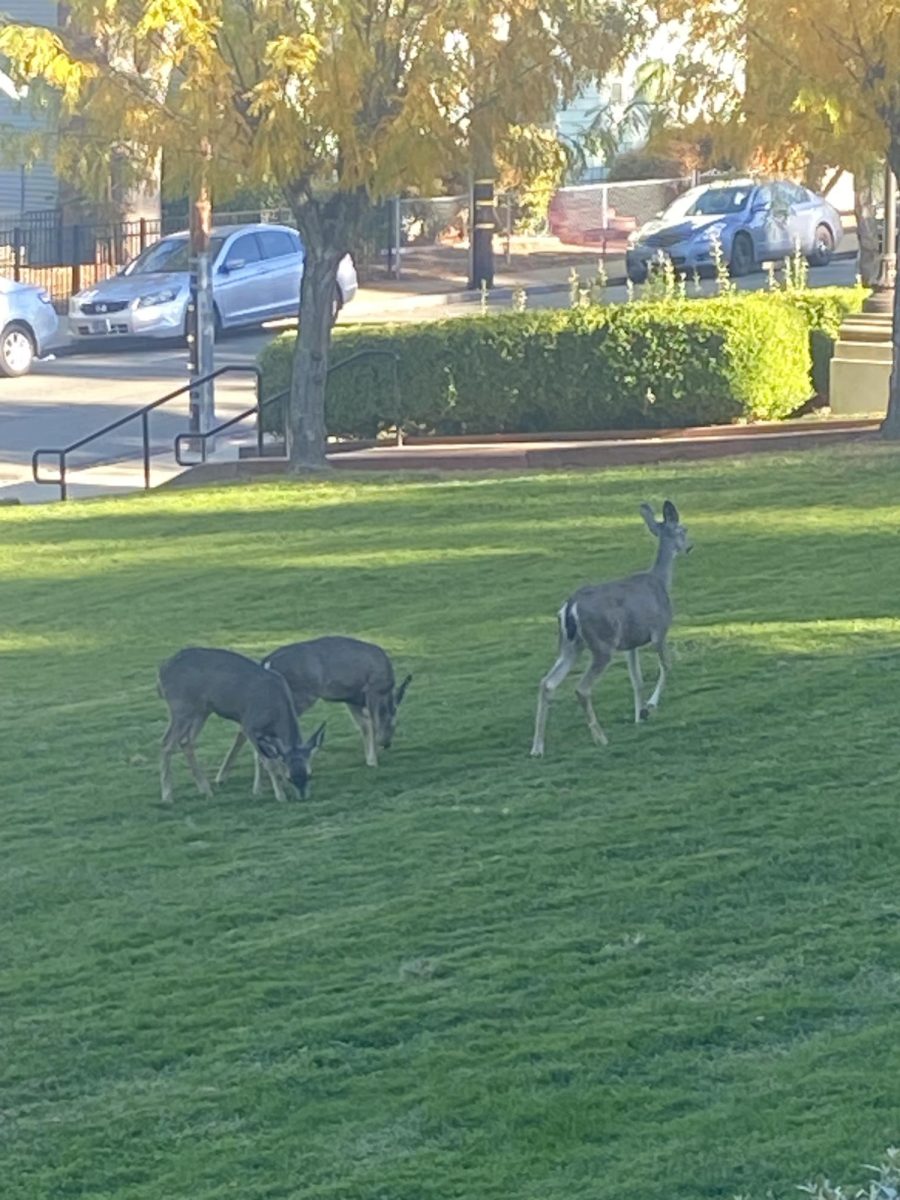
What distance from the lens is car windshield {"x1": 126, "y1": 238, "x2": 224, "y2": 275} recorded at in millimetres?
38906

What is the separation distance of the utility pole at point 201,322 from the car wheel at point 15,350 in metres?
5.95

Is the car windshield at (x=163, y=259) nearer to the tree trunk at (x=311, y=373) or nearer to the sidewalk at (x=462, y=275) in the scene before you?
the sidewalk at (x=462, y=275)

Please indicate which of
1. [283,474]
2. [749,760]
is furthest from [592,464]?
[749,760]

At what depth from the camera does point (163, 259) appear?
39156 mm

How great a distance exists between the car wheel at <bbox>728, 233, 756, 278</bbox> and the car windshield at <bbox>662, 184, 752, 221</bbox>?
0.55m

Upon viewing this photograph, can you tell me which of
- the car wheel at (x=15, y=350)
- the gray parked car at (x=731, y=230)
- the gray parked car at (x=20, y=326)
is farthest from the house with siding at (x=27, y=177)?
the car wheel at (x=15, y=350)

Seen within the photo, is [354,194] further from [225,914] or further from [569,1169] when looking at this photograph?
[569,1169]

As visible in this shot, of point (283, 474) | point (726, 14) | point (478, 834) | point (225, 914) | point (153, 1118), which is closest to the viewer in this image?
point (153, 1118)

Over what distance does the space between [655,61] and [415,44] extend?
2038mm

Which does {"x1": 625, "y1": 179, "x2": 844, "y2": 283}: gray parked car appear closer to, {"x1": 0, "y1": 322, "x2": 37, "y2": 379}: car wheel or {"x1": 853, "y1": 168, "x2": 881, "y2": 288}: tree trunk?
{"x1": 853, "y1": 168, "x2": 881, "y2": 288}: tree trunk

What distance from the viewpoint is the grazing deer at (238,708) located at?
10.3 metres

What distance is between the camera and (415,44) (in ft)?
65.9

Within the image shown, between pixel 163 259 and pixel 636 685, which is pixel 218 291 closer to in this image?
pixel 163 259

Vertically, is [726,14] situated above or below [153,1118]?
above
